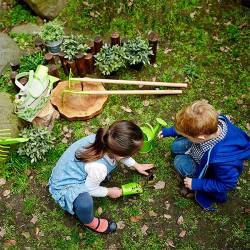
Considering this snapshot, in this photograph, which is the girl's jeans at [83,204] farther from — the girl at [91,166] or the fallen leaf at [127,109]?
the fallen leaf at [127,109]

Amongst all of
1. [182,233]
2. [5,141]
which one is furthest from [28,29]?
[182,233]

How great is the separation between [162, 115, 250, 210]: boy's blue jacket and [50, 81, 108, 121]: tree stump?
6.06 feet

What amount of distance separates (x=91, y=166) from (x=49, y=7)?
3771 millimetres

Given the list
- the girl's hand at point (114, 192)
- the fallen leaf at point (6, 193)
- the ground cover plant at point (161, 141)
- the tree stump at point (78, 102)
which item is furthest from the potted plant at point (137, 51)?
the fallen leaf at point (6, 193)

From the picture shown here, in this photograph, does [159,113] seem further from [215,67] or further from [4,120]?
[4,120]

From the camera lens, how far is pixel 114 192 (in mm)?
4641

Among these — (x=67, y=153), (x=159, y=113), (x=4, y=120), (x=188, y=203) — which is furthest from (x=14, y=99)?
(x=188, y=203)

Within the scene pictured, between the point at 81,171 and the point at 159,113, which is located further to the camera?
the point at 159,113

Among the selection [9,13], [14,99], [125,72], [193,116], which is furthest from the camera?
[9,13]

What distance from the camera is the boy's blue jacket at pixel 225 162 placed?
404 cm

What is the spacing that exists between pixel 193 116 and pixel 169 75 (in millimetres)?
2339

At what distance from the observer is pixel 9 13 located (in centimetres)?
697

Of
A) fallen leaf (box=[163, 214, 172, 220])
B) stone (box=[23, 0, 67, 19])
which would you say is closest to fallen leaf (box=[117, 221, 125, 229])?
fallen leaf (box=[163, 214, 172, 220])

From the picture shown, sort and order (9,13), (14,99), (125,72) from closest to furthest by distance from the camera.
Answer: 1. (14,99)
2. (125,72)
3. (9,13)
